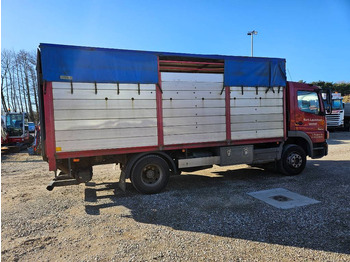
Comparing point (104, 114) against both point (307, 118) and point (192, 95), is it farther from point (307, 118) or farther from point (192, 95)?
point (307, 118)

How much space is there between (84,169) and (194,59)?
141 inches

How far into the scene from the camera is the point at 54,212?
4.86 m

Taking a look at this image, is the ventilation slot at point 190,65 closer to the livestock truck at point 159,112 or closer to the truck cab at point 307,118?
the livestock truck at point 159,112

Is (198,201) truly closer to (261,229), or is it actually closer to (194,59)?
(261,229)

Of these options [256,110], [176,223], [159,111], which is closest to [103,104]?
[159,111]

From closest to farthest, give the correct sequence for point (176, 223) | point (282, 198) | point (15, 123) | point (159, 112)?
1. point (176, 223)
2. point (282, 198)
3. point (159, 112)
4. point (15, 123)

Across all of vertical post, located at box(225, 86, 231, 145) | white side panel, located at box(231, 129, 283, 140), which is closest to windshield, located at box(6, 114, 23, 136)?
vertical post, located at box(225, 86, 231, 145)

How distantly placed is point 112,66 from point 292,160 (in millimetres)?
5669

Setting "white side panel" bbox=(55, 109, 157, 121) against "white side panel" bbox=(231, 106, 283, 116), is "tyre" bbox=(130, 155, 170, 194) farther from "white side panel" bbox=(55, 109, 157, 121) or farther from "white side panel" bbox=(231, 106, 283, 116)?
"white side panel" bbox=(231, 106, 283, 116)

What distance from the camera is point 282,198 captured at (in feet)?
17.9

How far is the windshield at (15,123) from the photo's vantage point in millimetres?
17641

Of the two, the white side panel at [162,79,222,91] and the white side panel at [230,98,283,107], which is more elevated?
the white side panel at [162,79,222,91]

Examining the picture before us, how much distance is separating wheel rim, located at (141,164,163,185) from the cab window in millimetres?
4661

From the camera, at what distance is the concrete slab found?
506 centimetres
